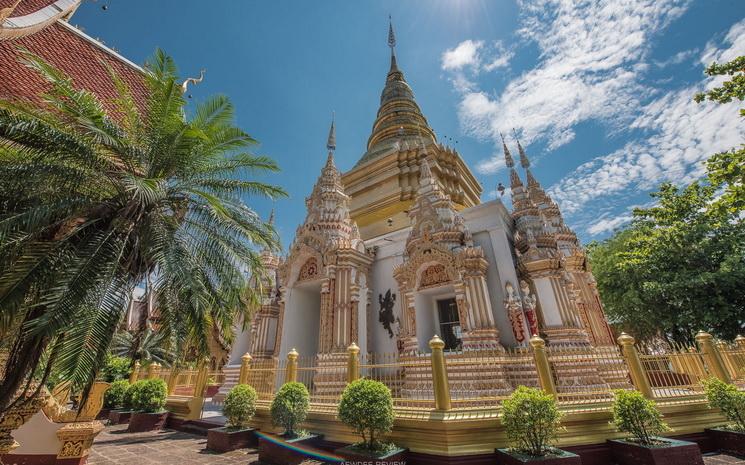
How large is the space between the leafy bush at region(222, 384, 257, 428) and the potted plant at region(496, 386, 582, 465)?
18.6 ft

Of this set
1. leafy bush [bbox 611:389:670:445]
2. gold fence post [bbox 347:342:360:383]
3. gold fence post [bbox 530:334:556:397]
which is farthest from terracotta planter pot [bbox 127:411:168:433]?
leafy bush [bbox 611:389:670:445]

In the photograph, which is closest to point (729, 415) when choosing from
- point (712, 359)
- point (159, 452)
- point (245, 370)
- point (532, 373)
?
point (712, 359)

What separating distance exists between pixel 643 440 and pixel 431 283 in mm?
6580

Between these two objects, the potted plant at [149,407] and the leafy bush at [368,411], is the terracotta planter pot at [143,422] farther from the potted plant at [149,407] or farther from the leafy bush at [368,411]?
the leafy bush at [368,411]

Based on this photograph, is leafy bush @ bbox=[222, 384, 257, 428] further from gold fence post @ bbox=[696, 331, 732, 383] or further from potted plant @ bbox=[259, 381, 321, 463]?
gold fence post @ bbox=[696, 331, 732, 383]

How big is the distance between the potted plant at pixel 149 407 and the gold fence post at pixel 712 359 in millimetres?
14619

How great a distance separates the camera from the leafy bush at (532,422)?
483 centimetres

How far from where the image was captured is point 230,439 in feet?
23.8

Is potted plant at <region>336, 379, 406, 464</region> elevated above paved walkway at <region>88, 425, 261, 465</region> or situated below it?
above

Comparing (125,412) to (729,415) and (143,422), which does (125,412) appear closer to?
(143,422)

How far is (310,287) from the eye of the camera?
13.9 meters

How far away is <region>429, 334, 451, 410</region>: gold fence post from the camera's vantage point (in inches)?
224

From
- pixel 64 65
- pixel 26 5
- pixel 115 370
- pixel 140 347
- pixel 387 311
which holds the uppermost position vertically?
pixel 26 5

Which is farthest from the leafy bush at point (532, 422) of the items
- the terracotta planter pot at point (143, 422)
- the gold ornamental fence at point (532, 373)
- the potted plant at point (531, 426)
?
the terracotta planter pot at point (143, 422)
